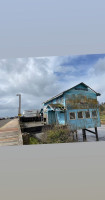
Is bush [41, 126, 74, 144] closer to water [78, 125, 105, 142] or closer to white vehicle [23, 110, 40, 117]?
water [78, 125, 105, 142]

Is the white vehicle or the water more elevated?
the white vehicle

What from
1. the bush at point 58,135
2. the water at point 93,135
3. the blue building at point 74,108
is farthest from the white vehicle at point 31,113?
the water at point 93,135

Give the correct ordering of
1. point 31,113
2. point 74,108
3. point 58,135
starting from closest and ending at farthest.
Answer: point 58,135
point 74,108
point 31,113

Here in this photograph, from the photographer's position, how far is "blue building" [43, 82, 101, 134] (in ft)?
12.8

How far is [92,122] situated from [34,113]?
2.08m

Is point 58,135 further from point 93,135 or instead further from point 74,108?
point 93,135

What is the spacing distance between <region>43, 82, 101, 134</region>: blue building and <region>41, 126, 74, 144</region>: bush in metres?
0.24

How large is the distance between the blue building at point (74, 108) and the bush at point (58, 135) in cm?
24

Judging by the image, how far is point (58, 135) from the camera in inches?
145

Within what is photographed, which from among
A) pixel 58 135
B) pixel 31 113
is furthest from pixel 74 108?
pixel 31 113

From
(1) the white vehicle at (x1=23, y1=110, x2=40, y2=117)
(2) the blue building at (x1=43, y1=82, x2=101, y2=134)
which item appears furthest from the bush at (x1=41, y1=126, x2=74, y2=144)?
(1) the white vehicle at (x1=23, y1=110, x2=40, y2=117)

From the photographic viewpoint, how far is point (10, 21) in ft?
5.34

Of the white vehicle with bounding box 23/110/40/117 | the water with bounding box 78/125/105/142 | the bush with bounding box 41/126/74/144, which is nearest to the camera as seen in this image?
the bush with bounding box 41/126/74/144

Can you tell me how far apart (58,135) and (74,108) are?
1.03 meters
